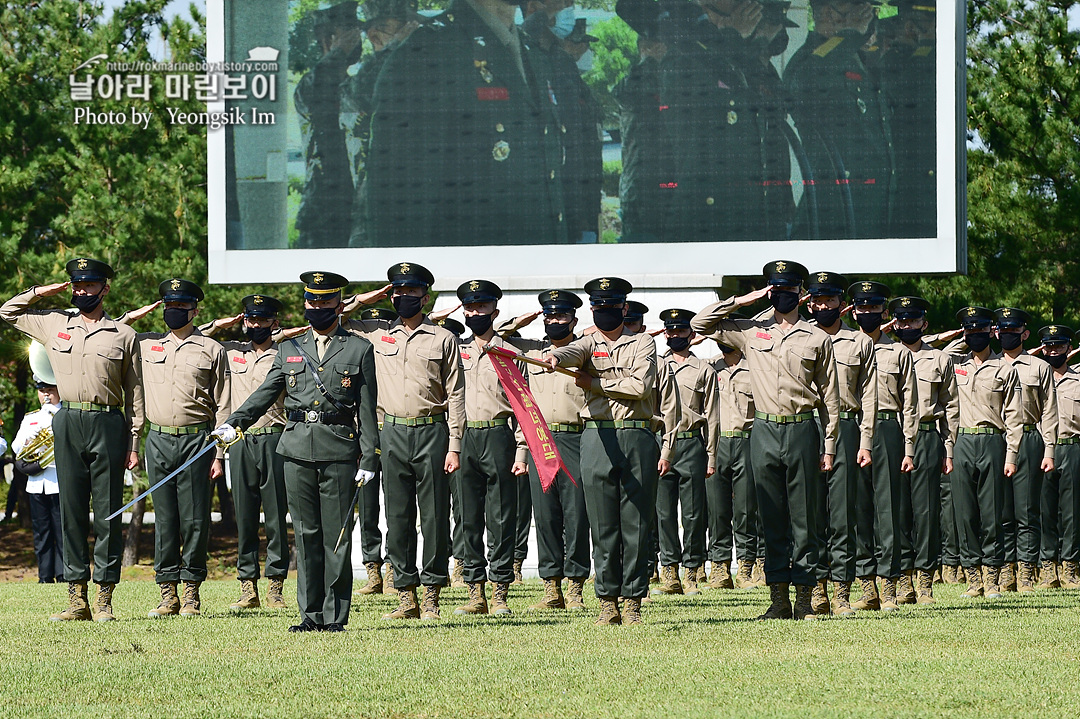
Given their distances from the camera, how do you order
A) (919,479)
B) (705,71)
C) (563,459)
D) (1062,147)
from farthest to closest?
(1062,147)
(705,71)
(919,479)
(563,459)

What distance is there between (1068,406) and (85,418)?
27.4ft

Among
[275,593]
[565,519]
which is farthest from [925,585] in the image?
[275,593]

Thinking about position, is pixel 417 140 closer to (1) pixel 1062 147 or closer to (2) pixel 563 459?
(2) pixel 563 459

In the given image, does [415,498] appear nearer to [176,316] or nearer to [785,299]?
[176,316]

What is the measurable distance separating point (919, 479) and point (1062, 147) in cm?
1117

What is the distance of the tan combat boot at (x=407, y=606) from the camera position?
1020 cm

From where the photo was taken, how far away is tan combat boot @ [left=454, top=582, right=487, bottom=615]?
1064cm

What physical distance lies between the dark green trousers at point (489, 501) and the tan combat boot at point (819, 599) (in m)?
2.07

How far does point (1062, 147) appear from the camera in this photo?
21.7 m

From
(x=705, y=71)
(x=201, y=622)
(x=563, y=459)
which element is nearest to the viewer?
(x=201, y=622)

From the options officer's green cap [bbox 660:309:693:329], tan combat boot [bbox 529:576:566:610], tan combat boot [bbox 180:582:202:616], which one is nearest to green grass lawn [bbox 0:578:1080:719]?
tan combat boot [bbox 180:582:202:616]

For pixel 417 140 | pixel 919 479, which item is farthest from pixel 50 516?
pixel 919 479

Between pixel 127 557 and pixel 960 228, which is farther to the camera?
pixel 127 557

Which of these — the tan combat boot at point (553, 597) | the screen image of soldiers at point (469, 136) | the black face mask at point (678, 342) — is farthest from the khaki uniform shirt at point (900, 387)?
the screen image of soldiers at point (469, 136)
